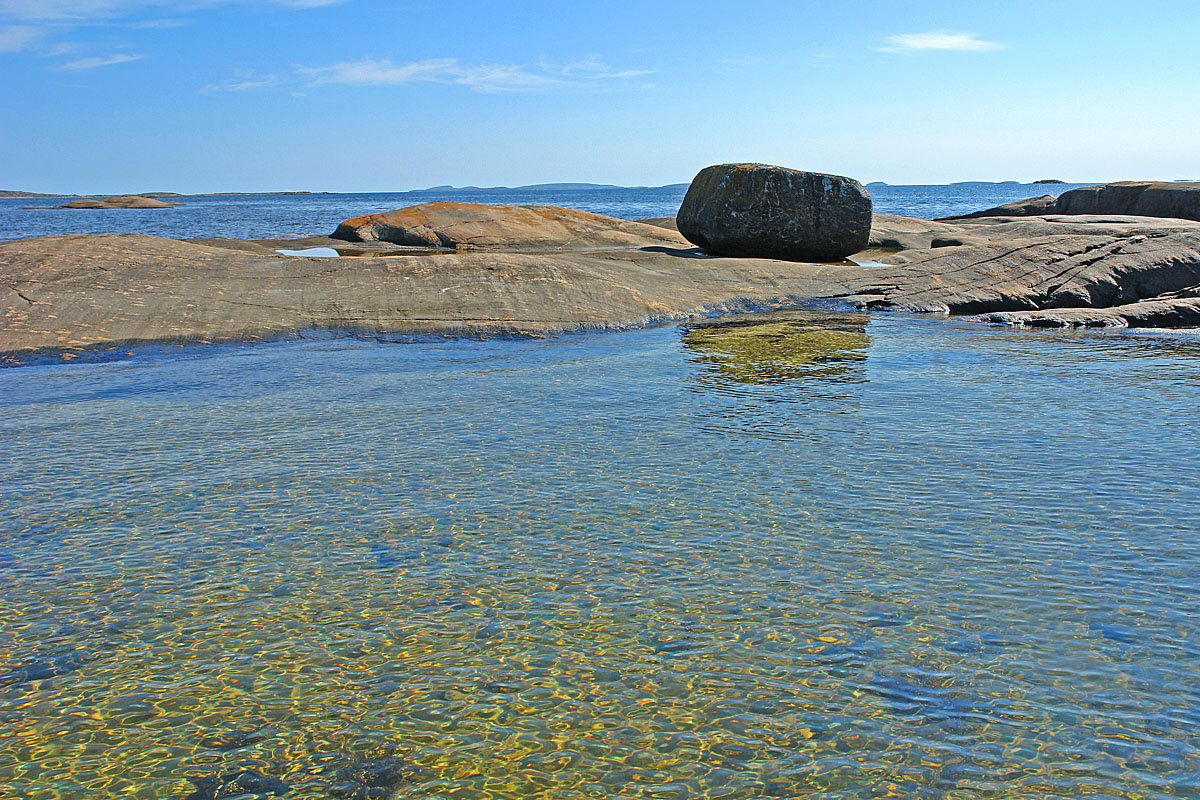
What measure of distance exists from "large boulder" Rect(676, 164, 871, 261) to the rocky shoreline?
47 cm

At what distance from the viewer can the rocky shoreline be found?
9.29 metres

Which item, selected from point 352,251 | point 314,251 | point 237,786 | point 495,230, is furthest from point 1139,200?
point 237,786

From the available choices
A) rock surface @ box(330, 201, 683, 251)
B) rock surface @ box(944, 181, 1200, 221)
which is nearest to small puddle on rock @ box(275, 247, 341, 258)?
rock surface @ box(330, 201, 683, 251)

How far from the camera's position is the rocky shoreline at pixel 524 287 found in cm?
929

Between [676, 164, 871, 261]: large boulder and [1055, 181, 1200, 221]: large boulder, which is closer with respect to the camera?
[676, 164, 871, 261]: large boulder

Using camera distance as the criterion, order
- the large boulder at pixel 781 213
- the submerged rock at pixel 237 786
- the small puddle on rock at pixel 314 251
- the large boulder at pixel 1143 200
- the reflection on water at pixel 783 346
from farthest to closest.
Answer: the large boulder at pixel 1143 200 → the small puddle on rock at pixel 314 251 → the large boulder at pixel 781 213 → the reflection on water at pixel 783 346 → the submerged rock at pixel 237 786

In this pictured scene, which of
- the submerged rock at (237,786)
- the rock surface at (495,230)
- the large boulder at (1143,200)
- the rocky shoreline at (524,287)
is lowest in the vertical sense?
the submerged rock at (237,786)

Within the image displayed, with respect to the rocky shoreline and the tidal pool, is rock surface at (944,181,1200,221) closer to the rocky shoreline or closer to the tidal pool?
the rocky shoreline

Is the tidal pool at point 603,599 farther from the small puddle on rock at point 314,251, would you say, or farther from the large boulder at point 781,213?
the small puddle on rock at point 314,251

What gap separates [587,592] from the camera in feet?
11.1

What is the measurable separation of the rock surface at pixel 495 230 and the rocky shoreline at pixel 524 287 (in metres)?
1.58

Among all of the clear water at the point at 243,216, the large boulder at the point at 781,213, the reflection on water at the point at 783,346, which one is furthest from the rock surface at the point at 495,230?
the clear water at the point at 243,216

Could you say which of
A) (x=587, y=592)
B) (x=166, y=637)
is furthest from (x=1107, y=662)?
(x=166, y=637)

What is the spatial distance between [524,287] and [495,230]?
18.7 feet
